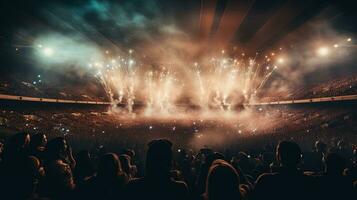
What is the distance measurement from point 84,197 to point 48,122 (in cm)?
1946

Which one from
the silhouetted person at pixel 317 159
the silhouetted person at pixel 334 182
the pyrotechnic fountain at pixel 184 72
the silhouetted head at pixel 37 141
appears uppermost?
the pyrotechnic fountain at pixel 184 72

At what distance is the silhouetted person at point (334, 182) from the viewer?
3055mm

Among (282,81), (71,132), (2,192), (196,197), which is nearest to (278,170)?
(196,197)

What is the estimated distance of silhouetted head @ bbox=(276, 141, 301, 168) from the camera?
293 cm

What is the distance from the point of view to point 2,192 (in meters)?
3.42

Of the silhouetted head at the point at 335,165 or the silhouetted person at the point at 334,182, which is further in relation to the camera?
the silhouetted head at the point at 335,165

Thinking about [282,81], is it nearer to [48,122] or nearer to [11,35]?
[48,122]

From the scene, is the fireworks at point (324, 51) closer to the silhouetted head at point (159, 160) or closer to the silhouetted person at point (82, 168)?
the silhouetted person at point (82, 168)

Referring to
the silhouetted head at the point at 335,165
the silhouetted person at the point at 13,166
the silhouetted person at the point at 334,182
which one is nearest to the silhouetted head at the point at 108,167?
the silhouetted person at the point at 13,166

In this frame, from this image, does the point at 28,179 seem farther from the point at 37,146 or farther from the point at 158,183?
the point at 158,183

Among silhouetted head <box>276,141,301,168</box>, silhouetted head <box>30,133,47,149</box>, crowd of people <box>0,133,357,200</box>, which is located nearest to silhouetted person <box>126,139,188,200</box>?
crowd of people <box>0,133,357,200</box>

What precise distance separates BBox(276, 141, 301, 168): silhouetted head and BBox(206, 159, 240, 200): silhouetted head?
1.12 m

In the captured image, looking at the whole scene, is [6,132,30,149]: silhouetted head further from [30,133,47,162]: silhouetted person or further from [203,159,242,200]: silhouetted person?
[203,159,242,200]: silhouetted person

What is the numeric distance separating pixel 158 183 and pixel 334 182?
7.80ft
